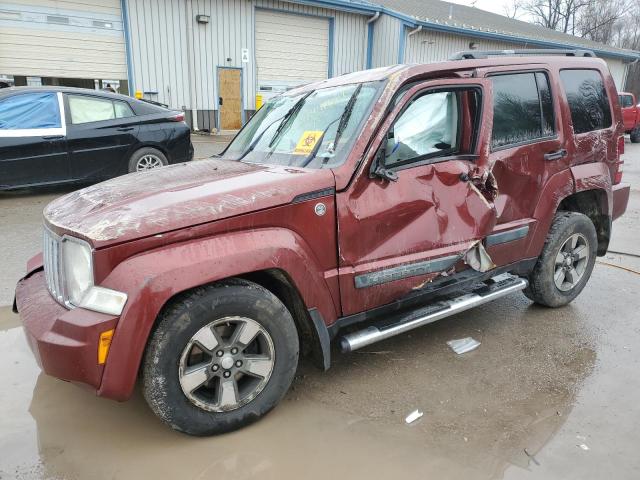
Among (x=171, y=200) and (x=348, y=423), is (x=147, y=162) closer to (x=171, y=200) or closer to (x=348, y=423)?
(x=171, y=200)

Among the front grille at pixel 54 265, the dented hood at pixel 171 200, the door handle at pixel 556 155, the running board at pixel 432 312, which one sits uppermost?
the door handle at pixel 556 155

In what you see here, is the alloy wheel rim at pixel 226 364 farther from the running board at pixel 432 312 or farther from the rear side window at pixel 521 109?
the rear side window at pixel 521 109

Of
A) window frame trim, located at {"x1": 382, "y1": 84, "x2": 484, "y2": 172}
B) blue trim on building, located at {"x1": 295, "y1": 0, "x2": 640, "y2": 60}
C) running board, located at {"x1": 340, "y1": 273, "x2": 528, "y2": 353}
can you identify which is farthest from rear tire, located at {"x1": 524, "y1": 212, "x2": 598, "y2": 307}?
blue trim on building, located at {"x1": 295, "y1": 0, "x2": 640, "y2": 60}

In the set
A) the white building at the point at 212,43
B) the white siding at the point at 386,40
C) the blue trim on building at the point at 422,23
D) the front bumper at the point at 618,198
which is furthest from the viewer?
the white siding at the point at 386,40

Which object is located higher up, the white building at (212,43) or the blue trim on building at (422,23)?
the blue trim on building at (422,23)

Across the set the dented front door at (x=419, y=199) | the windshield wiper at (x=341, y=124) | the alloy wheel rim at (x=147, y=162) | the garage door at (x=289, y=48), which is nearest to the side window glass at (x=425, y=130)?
the dented front door at (x=419, y=199)

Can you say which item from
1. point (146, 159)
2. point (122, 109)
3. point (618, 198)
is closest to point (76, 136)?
point (122, 109)

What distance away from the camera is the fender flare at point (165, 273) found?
2.20 m

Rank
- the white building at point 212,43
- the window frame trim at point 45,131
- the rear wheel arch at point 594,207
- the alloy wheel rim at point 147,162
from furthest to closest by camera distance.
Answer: the white building at point 212,43, the alloy wheel rim at point 147,162, the window frame trim at point 45,131, the rear wheel arch at point 594,207

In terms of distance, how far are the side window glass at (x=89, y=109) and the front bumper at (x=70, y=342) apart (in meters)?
5.88

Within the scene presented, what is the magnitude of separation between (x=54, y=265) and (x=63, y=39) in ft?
44.5

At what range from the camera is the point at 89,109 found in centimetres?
748

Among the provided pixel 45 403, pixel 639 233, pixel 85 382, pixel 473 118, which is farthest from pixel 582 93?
pixel 45 403

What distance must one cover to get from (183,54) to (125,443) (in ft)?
48.4
